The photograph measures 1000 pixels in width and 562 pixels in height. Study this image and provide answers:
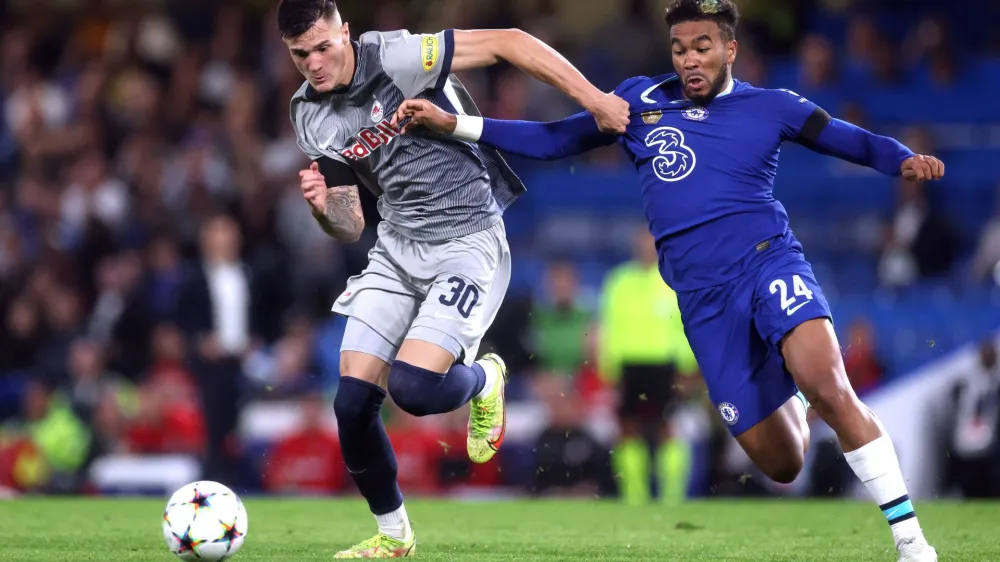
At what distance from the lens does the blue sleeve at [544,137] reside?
6.11 meters

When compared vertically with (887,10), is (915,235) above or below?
below

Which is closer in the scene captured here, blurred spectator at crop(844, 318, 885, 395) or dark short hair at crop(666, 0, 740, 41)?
dark short hair at crop(666, 0, 740, 41)

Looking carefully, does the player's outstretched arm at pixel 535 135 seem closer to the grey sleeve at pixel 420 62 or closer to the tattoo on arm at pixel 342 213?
the grey sleeve at pixel 420 62

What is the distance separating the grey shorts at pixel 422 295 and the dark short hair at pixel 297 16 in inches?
40.9

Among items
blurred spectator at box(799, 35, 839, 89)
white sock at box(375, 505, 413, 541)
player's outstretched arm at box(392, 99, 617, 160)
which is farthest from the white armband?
blurred spectator at box(799, 35, 839, 89)

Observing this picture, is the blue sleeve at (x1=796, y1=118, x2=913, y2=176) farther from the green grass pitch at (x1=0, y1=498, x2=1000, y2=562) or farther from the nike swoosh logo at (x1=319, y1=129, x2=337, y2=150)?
the nike swoosh logo at (x1=319, y1=129, x2=337, y2=150)

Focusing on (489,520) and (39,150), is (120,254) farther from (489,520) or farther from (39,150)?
(489,520)

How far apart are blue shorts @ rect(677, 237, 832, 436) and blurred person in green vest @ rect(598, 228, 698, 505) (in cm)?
497

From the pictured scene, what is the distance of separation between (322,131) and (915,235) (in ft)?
24.2

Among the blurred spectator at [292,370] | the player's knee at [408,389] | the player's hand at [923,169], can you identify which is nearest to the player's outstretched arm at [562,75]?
the player's hand at [923,169]

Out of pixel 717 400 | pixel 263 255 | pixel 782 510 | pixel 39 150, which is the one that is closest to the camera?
pixel 717 400

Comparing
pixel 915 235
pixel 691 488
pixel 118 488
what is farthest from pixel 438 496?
pixel 915 235

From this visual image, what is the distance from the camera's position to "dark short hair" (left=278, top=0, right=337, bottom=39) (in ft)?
19.6

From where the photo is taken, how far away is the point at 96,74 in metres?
16.8
